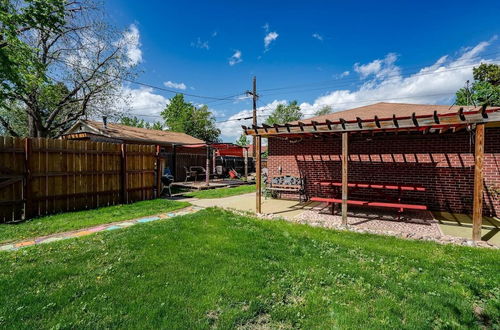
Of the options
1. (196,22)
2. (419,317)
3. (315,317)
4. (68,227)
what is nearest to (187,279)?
(315,317)

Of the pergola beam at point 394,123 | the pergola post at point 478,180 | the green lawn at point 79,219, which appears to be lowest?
the green lawn at point 79,219

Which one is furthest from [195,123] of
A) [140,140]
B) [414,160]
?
[414,160]

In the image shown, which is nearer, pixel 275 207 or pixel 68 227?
pixel 68 227

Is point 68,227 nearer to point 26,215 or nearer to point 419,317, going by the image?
point 26,215

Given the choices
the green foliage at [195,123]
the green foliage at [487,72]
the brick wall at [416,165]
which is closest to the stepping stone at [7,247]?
the brick wall at [416,165]

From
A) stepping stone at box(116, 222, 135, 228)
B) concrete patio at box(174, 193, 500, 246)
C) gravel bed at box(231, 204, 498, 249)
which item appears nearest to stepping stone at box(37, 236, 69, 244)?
stepping stone at box(116, 222, 135, 228)

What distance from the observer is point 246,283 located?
3.01m

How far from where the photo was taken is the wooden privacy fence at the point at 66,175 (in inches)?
228

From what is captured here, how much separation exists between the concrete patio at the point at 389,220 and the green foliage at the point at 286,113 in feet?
126

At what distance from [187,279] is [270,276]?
106 centimetres

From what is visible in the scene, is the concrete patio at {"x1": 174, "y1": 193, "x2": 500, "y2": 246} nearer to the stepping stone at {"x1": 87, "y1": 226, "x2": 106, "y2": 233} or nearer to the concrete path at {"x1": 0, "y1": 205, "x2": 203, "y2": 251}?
the concrete path at {"x1": 0, "y1": 205, "x2": 203, "y2": 251}

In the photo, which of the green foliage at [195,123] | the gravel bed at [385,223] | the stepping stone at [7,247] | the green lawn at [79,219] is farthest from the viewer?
the green foliage at [195,123]

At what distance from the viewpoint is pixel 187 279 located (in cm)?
307

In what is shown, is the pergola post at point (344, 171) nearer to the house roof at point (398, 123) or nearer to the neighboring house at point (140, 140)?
the house roof at point (398, 123)
